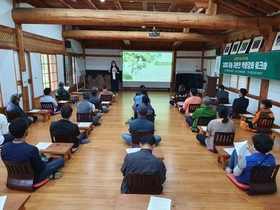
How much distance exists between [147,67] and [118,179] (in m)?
9.54

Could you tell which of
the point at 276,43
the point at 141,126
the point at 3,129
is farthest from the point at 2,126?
the point at 276,43

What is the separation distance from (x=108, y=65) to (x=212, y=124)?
973 centimetres

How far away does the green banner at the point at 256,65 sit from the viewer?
5.14 metres

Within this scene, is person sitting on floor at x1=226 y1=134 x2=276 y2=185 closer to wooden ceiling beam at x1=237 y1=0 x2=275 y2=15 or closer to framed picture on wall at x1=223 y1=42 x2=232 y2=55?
wooden ceiling beam at x1=237 y1=0 x2=275 y2=15

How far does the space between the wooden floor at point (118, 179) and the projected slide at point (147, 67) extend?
24.7 ft

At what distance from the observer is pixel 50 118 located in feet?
19.7

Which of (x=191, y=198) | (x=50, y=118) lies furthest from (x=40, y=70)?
(x=191, y=198)

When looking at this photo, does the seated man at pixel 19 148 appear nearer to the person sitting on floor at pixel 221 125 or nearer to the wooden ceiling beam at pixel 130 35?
the person sitting on floor at pixel 221 125

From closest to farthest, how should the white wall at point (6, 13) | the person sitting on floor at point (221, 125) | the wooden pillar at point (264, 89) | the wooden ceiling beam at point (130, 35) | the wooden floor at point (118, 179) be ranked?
the wooden floor at point (118, 179)
the person sitting on floor at point (221, 125)
the white wall at point (6, 13)
the wooden pillar at point (264, 89)
the wooden ceiling beam at point (130, 35)

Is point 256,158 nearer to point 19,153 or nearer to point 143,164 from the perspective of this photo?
point 143,164

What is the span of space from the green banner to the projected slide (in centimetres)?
421

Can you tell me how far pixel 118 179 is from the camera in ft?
9.73

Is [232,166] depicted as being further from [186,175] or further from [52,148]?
[52,148]

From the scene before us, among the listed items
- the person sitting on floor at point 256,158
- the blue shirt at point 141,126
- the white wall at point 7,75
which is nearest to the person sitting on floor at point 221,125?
the person sitting on floor at point 256,158
